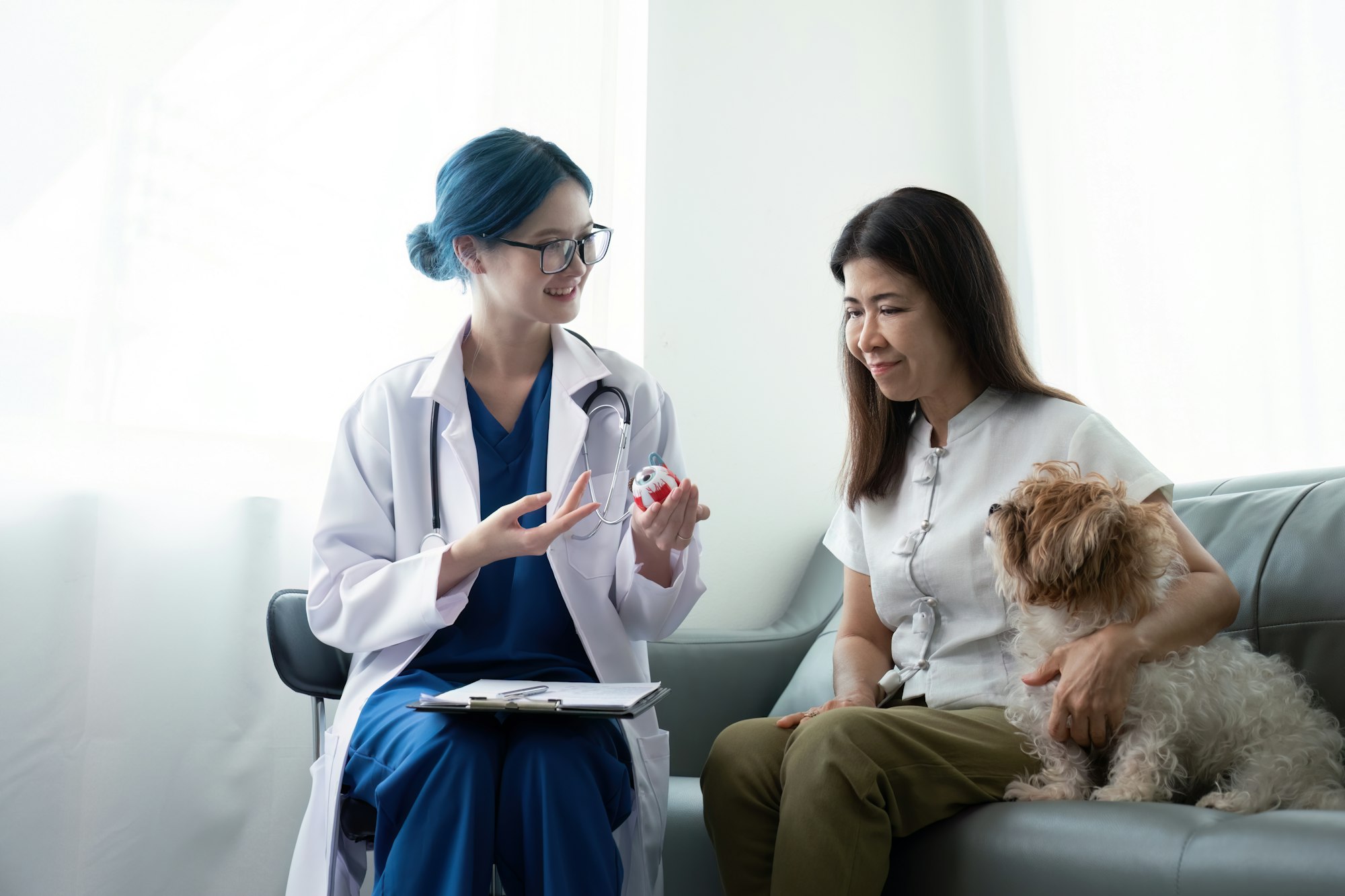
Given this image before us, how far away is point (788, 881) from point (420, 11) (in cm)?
237

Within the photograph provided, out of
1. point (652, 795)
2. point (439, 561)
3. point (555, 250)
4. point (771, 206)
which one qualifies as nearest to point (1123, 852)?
point (652, 795)

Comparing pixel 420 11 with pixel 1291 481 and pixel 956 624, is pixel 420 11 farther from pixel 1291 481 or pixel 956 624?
pixel 1291 481

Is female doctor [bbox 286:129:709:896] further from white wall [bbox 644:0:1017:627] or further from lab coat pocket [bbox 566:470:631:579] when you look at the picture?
white wall [bbox 644:0:1017:627]

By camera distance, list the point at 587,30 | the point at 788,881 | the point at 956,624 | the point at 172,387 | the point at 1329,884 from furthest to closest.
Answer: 1. the point at 587,30
2. the point at 172,387
3. the point at 956,624
4. the point at 788,881
5. the point at 1329,884

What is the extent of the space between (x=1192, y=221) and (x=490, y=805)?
2.28 m

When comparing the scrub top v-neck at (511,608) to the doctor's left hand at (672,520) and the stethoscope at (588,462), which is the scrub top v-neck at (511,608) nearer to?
the stethoscope at (588,462)

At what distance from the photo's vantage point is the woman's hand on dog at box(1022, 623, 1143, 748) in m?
1.37

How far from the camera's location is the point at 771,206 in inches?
123

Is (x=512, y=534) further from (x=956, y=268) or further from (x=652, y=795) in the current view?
(x=956, y=268)

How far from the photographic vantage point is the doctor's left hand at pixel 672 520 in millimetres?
1592

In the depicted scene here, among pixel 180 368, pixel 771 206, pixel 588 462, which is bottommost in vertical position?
pixel 588 462

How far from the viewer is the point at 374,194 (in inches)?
101

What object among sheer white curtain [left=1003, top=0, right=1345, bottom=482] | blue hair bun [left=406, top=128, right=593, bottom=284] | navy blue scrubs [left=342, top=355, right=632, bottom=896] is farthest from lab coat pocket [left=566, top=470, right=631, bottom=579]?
sheer white curtain [left=1003, top=0, right=1345, bottom=482]

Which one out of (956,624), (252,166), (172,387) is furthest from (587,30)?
(956,624)
